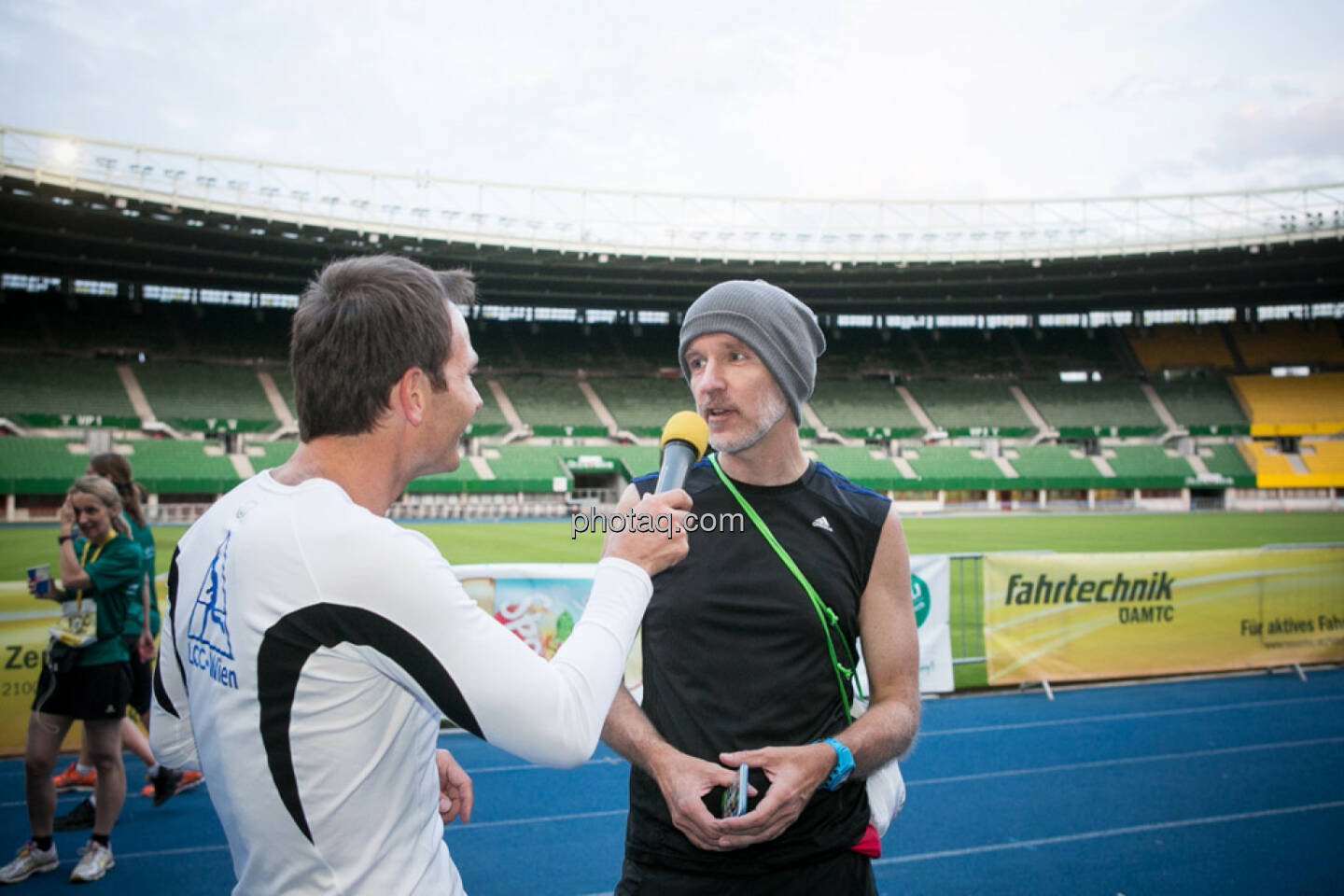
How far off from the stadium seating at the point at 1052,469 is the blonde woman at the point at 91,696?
42929 millimetres

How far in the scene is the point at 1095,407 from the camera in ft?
158

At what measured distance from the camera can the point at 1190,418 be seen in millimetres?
46750

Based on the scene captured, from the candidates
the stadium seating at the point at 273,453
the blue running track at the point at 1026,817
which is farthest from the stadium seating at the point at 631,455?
the blue running track at the point at 1026,817

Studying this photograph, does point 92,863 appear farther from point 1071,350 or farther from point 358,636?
point 1071,350

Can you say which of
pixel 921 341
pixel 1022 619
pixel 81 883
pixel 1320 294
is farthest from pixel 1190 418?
pixel 81 883

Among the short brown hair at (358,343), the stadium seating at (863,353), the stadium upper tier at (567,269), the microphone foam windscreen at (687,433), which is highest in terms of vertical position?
the stadium upper tier at (567,269)

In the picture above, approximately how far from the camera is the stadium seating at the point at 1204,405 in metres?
45.9

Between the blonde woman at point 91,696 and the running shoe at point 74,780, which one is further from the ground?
the blonde woman at point 91,696

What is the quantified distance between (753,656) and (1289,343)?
61.1 m

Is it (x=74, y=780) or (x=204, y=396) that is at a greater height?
(x=204, y=396)

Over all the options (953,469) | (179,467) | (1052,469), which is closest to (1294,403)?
(1052,469)

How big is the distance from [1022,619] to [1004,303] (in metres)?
44.8

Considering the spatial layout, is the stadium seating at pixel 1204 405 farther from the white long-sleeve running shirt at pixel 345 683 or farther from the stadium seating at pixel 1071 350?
the white long-sleeve running shirt at pixel 345 683

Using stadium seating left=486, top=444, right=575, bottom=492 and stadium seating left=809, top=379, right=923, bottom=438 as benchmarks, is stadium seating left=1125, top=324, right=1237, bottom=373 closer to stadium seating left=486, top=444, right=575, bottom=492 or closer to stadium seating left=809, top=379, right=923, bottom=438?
stadium seating left=809, top=379, right=923, bottom=438
